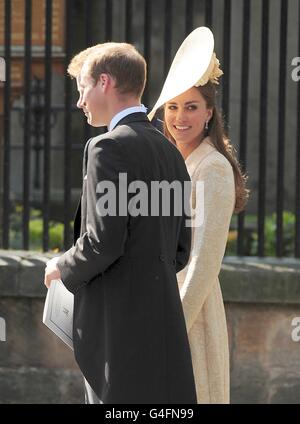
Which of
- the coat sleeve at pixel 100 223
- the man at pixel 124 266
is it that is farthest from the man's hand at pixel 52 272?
the coat sleeve at pixel 100 223

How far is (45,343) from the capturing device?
6348 millimetres

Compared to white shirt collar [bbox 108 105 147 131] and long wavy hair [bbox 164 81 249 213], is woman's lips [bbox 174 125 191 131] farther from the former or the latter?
white shirt collar [bbox 108 105 147 131]

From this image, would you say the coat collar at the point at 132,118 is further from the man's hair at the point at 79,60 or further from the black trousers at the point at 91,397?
the black trousers at the point at 91,397

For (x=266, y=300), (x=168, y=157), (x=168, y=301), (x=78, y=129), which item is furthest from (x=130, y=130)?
(x=78, y=129)

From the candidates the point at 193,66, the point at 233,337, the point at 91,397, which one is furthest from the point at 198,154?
the point at 233,337

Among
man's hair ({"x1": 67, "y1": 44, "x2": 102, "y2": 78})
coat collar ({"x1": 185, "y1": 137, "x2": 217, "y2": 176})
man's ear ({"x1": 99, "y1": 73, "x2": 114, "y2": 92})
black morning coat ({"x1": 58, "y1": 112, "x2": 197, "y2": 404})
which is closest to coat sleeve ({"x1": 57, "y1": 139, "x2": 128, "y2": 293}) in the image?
black morning coat ({"x1": 58, "y1": 112, "x2": 197, "y2": 404})

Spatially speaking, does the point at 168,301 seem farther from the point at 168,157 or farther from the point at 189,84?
the point at 189,84

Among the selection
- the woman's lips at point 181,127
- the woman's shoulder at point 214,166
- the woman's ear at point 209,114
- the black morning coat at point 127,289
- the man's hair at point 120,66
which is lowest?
the black morning coat at point 127,289

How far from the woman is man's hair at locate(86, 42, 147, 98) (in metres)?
0.50

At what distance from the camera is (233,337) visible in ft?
20.5

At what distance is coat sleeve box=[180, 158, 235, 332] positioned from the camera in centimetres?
421

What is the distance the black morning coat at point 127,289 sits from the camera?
147 inches
